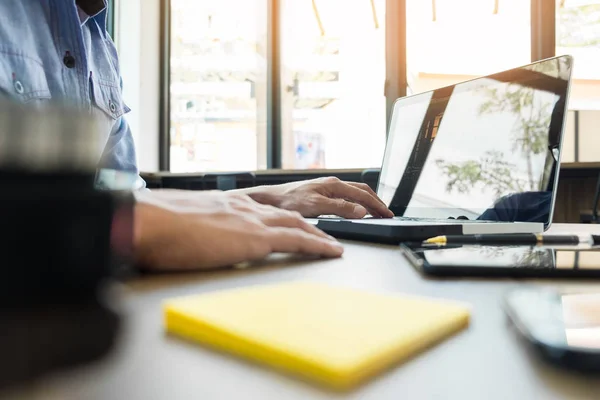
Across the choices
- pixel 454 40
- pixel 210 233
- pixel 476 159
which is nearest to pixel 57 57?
pixel 210 233

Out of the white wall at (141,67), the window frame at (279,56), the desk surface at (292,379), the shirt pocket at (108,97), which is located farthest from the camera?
the white wall at (141,67)

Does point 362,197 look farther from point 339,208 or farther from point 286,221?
Result: point 286,221

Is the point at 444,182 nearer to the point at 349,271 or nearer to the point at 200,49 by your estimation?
the point at 349,271

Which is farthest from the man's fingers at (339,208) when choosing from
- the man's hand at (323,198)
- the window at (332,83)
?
the window at (332,83)

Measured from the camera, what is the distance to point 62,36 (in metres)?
0.84

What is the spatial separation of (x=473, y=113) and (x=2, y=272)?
2.61 ft

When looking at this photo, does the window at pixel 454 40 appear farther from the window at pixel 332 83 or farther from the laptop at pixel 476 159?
the laptop at pixel 476 159

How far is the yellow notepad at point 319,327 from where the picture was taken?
0.15 m

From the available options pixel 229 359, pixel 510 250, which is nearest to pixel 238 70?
pixel 510 250

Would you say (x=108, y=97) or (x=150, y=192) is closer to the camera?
(x=150, y=192)

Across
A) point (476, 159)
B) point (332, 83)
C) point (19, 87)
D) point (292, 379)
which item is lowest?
point (292, 379)

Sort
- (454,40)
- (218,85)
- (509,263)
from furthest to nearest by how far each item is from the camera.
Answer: (218,85)
(454,40)
(509,263)

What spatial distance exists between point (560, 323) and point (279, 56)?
10.0 feet

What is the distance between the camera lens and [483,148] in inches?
31.4
